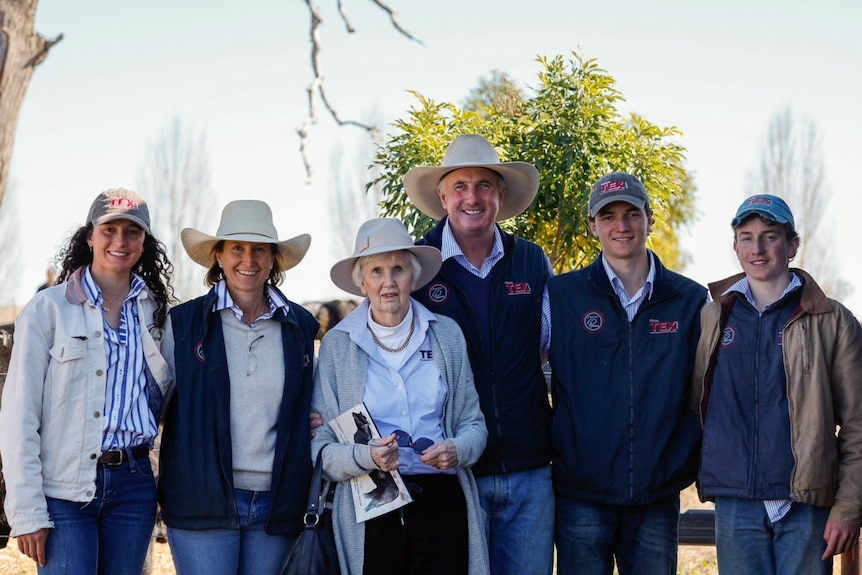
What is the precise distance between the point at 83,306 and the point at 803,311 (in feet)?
9.52

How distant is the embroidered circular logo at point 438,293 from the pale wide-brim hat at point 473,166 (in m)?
0.54

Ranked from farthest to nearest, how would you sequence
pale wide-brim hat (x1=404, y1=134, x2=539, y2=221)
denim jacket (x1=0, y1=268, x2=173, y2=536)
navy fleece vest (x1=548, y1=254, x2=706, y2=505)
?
1. pale wide-brim hat (x1=404, y1=134, x2=539, y2=221)
2. navy fleece vest (x1=548, y1=254, x2=706, y2=505)
3. denim jacket (x1=0, y1=268, x2=173, y2=536)

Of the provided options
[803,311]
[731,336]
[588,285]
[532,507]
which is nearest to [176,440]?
[532,507]

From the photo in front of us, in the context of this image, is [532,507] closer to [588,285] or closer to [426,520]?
[426,520]

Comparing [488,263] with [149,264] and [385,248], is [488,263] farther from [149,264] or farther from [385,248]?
[149,264]

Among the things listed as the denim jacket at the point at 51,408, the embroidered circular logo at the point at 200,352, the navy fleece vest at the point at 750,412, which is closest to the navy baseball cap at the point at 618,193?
the navy fleece vest at the point at 750,412

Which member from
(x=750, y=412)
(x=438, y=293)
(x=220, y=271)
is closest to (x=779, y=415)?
(x=750, y=412)

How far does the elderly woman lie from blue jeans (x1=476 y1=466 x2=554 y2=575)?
0.89 ft

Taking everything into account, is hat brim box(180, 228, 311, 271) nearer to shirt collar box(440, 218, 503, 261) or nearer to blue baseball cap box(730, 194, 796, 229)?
shirt collar box(440, 218, 503, 261)

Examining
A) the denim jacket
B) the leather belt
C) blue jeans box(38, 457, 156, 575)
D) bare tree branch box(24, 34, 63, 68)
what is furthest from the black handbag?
bare tree branch box(24, 34, 63, 68)

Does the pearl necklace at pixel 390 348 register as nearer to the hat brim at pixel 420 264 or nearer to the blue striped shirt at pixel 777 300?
the hat brim at pixel 420 264

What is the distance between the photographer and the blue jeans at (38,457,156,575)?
12.2ft

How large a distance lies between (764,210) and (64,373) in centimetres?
289

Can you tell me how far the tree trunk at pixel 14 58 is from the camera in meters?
4.27
